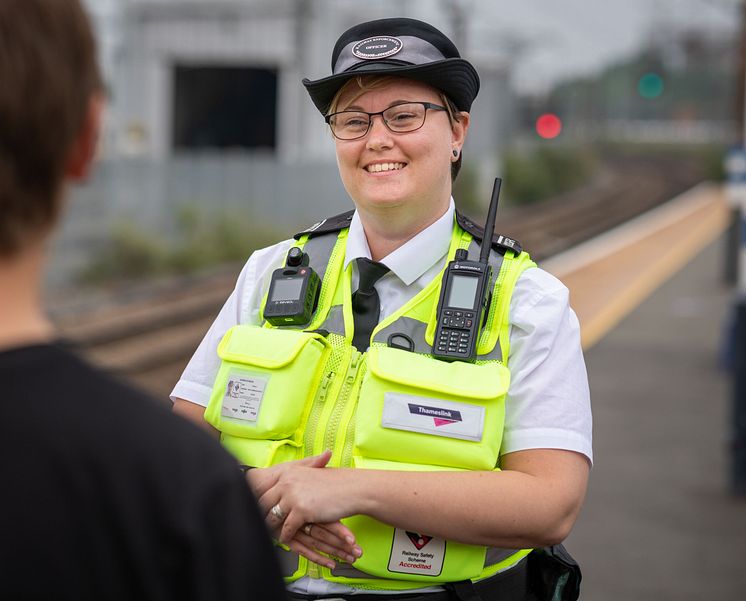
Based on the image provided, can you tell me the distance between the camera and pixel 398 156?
2.70m

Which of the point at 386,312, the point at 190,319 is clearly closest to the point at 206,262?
the point at 190,319

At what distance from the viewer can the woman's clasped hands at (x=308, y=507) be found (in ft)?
7.77

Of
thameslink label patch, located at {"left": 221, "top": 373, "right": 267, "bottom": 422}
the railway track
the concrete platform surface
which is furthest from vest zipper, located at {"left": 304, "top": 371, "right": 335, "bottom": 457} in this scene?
the railway track

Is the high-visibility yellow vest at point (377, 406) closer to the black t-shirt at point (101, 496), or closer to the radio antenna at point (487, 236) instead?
the radio antenna at point (487, 236)

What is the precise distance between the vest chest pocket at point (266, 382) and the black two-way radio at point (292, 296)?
6cm

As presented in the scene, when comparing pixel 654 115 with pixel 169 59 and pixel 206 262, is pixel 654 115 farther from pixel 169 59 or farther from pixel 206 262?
pixel 206 262

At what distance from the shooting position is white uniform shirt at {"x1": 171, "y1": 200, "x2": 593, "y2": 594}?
249 cm

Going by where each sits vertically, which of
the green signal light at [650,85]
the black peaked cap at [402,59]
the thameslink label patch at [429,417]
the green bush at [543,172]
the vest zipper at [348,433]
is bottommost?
the green bush at [543,172]

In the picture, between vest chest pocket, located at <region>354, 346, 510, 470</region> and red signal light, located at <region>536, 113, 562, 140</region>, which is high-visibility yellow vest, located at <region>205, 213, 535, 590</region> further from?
red signal light, located at <region>536, 113, 562, 140</region>

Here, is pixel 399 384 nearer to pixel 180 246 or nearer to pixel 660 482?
pixel 660 482

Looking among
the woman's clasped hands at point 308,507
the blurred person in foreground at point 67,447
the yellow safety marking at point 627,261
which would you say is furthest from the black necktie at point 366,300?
the yellow safety marking at point 627,261

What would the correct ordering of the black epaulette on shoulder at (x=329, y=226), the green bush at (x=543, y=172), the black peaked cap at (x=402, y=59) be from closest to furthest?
the black peaked cap at (x=402, y=59), the black epaulette on shoulder at (x=329, y=226), the green bush at (x=543, y=172)

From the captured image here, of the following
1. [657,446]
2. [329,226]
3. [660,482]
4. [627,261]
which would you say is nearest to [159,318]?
[657,446]

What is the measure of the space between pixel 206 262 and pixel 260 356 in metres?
18.8
